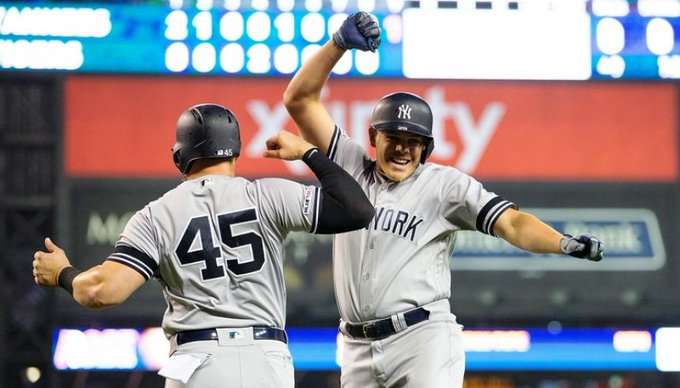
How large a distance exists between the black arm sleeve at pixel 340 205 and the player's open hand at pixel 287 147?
164 millimetres

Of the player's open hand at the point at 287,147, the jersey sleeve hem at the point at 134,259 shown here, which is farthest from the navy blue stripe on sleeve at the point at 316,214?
the jersey sleeve hem at the point at 134,259

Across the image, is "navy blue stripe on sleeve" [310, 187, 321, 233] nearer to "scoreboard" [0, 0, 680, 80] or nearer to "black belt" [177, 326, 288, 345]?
"black belt" [177, 326, 288, 345]

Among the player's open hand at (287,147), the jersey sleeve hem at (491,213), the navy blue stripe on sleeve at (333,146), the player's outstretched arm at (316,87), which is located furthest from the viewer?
the navy blue stripe on sleeve at (333,146)

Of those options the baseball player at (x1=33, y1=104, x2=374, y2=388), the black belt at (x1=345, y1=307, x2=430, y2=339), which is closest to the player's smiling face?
the black belt at (x1=345, y1=307, x2=430, y2=339)

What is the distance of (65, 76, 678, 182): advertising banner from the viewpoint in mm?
10469

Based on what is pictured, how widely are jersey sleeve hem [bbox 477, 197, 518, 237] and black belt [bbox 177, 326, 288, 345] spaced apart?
0.98 metres

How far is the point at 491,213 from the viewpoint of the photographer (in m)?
5.41

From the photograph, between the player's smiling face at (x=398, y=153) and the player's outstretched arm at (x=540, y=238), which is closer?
the player's outstretched arm at (x=540, y=238)

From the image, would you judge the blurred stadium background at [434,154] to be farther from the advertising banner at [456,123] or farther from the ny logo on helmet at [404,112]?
the ny logo on helmet at [404,112]

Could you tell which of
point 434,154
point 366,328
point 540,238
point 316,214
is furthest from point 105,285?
point 434,154

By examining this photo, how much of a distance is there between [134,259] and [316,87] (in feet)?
4.38

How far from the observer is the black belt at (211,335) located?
4746 mm

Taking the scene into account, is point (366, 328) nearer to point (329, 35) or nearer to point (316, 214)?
point (316, 214)

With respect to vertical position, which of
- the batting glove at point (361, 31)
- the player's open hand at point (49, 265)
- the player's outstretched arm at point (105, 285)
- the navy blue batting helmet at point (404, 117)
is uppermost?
the batting glove at point (361, 31)
